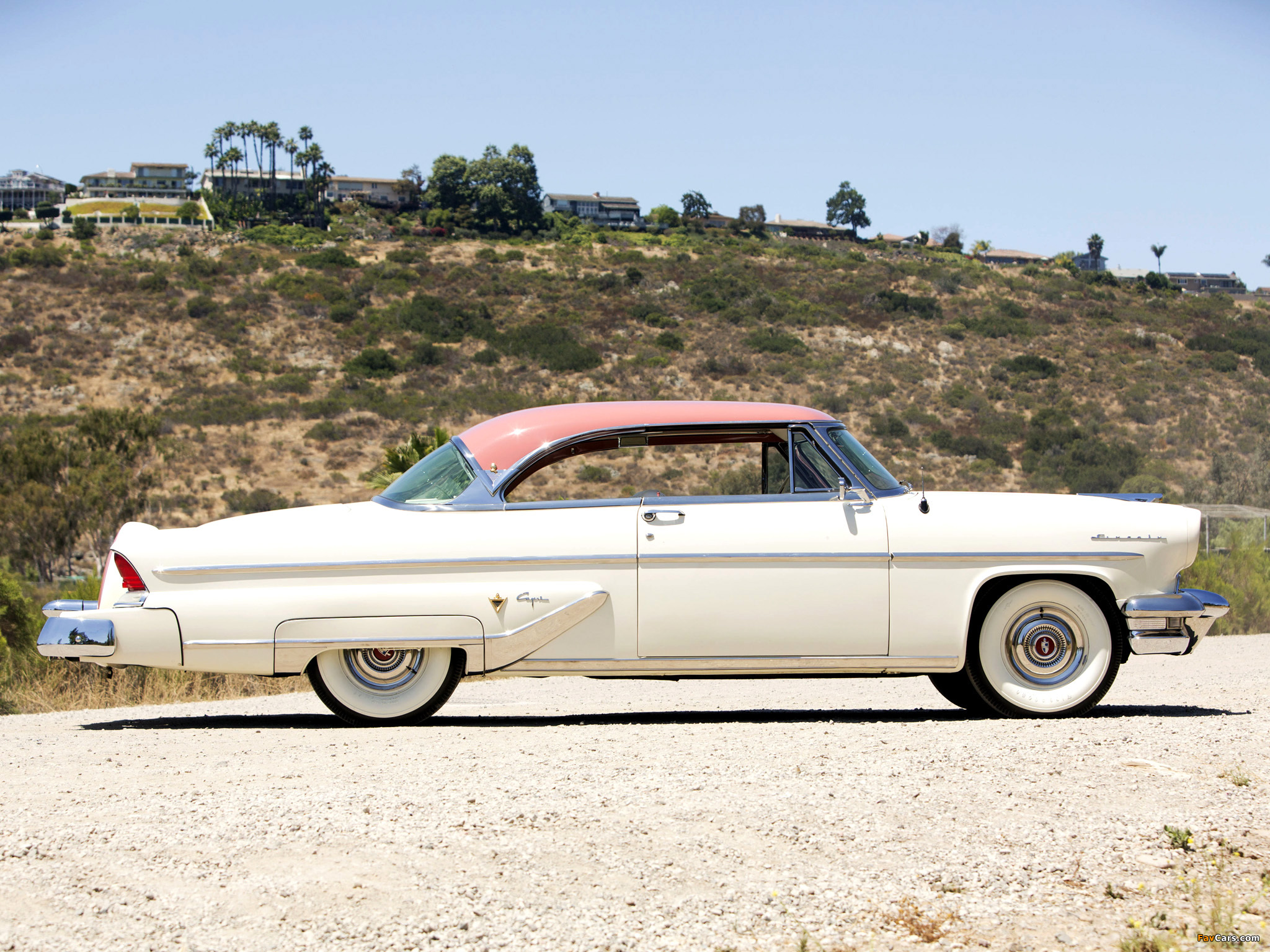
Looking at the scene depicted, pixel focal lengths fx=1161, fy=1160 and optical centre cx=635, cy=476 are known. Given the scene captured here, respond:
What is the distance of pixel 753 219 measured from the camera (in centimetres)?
8269

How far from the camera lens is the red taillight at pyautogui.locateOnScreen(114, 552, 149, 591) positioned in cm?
615

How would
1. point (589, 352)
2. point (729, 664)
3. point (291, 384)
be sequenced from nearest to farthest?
1. point (729, 664)
2. point (291, 384)
3. point (589, 352)

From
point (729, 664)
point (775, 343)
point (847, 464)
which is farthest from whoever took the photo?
point (775, 343)

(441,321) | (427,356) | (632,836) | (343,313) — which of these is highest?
(343,313)

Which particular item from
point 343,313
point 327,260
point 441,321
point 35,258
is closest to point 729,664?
point 441,321

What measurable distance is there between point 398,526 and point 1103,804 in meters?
3.68

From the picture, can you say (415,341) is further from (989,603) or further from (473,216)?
(989,603)

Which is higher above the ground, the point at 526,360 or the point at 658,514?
the point at 526,360

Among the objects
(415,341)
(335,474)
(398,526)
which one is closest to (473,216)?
(415,341)

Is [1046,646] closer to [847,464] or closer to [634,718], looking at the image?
[847,464]

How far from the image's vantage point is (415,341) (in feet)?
161

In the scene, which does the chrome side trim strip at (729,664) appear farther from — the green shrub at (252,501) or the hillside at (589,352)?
the green shrub at (252,501)

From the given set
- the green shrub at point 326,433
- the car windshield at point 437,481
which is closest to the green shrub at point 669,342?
the green shrub at point 326,433

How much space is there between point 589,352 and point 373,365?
868 centimetres
